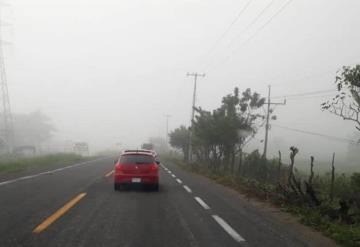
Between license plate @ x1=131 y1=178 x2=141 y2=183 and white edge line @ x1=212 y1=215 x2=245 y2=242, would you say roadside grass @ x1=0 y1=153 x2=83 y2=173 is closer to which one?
license plate @ x1=131 y1=178 x2=141 y2=183

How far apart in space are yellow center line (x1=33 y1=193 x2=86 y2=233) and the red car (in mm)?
3098

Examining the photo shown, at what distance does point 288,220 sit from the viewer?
37.9 ft

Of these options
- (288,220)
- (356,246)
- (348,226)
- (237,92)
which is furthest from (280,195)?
(237,92)

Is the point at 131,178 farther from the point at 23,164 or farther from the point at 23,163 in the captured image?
the point at 23,163

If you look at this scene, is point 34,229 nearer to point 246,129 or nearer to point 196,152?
point 246,129

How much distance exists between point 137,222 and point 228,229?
1.91 meters

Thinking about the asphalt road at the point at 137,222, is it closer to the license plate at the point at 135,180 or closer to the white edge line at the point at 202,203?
the white edge line at the point at 202,203

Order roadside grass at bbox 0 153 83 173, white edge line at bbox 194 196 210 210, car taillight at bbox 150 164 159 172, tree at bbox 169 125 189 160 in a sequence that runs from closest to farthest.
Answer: white edge line at bbox 194 196 210 210, car taillight at bbox 150 164 159 172, roadside grass at bbox 0 153 83 173, tree at bbox 169 125 189 160

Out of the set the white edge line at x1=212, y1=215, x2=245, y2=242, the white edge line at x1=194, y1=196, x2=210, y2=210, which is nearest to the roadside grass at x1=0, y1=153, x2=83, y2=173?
the white edge line at x1=194, y1=196, x2=210, y2=210

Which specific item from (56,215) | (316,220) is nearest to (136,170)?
(56,215)

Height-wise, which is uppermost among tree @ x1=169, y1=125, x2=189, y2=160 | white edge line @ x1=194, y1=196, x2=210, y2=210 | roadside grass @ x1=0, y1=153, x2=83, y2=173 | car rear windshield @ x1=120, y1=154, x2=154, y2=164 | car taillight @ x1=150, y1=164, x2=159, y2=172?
car rear windshield @ x1=120, y1=154, x2=154, y2=164

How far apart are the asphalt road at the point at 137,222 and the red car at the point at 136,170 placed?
2305mm

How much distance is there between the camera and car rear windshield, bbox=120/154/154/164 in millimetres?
18719

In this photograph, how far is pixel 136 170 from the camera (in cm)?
1839
